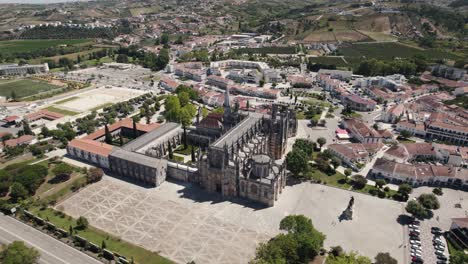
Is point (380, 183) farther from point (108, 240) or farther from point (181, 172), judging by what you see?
point (108, 240)

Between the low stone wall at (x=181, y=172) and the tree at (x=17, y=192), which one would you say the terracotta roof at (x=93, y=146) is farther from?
the tree at (x=17, y=192)

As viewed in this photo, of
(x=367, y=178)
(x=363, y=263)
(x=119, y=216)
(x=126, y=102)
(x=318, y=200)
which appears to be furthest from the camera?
(x=126, y=102)

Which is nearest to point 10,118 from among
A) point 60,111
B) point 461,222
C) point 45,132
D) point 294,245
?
point 60,111

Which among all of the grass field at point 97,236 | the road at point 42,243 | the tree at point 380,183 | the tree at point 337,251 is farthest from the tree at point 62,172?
the tree at point 380,183

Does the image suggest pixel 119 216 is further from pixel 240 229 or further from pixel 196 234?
pixel 240 229

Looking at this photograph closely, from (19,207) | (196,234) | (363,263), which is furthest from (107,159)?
(363,263)
